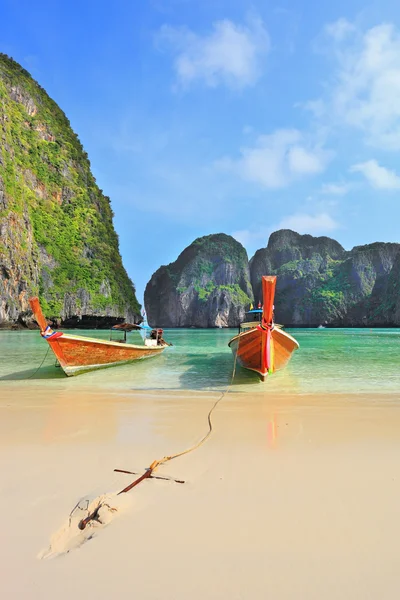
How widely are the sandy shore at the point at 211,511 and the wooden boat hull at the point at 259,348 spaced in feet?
14.7

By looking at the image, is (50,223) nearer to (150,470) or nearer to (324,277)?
(150,470)

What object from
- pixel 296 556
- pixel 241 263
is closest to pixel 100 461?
pixel 296 556

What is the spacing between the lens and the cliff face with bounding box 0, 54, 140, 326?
2100 inches

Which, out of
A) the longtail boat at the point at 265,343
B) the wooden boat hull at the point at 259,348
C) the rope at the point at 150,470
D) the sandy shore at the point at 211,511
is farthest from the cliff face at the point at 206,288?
the sandy shore at the point at 211,511

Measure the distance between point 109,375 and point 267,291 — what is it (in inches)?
234

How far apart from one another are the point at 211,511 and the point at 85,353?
950 cm

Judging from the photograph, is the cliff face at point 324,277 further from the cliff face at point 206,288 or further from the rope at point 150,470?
the rope at point 150,470

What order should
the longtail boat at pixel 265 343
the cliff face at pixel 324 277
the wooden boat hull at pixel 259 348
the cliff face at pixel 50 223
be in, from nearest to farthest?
the longtail boat at pixel 265 343 < the wooden boat hull at pixel 259 348 < the cliff face at pixel 50 223 < the cliff face at pixel 324 277

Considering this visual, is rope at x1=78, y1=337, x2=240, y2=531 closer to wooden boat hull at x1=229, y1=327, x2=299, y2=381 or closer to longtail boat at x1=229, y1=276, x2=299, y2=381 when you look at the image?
longtail boat at x1=229, y1=276, x2=299, y2=381

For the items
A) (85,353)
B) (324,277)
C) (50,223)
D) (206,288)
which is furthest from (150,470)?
(324,277)

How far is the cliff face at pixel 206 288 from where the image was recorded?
145125 mm

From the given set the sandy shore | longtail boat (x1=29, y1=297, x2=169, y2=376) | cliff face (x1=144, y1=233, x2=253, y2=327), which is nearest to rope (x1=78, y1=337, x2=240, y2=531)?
the sandy shore

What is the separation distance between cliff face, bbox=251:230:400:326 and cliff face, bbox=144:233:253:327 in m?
16.6

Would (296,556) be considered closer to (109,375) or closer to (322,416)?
(322,416)
